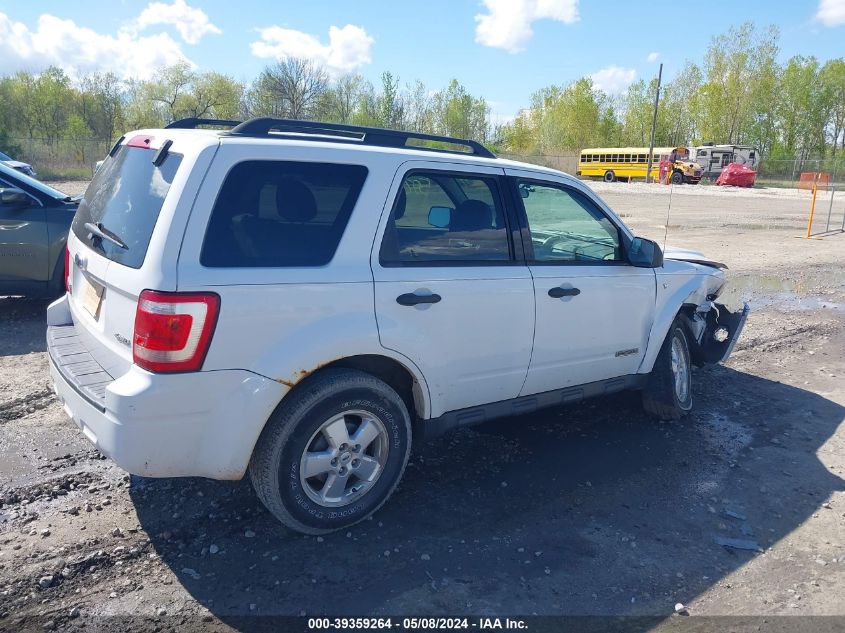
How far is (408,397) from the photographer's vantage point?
13.0 feet

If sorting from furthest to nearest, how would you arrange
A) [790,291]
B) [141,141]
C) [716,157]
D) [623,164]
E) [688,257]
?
[623,164] < [716,157] < [790,291] < [688,257] < [141,141]

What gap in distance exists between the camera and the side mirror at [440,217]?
153 inches

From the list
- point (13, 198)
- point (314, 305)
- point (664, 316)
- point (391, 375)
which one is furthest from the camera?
point (13, 198)

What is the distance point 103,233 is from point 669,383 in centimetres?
393

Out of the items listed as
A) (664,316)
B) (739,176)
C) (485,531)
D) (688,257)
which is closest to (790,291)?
(688,257)

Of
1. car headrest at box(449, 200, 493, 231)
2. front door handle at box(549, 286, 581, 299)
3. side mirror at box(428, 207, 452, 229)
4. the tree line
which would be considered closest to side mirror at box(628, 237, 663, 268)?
front door handle at box(549, 286, 581, 299)

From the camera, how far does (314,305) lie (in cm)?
→ 326

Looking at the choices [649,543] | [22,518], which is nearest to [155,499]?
[22,518]

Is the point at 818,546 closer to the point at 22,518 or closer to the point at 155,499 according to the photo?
the point at 155,499

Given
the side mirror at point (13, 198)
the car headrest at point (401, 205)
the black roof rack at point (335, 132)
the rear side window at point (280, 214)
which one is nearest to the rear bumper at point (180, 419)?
the rear side window at point (280, 214)

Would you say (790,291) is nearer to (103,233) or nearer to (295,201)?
(295,201)

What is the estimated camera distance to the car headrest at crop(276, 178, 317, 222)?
10.8 feet

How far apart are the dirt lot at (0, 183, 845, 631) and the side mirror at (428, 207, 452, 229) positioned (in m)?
1.56

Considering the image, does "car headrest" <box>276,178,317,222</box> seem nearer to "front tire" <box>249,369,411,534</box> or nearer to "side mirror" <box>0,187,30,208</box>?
"front tire" <box>249,369,411,534</box>
